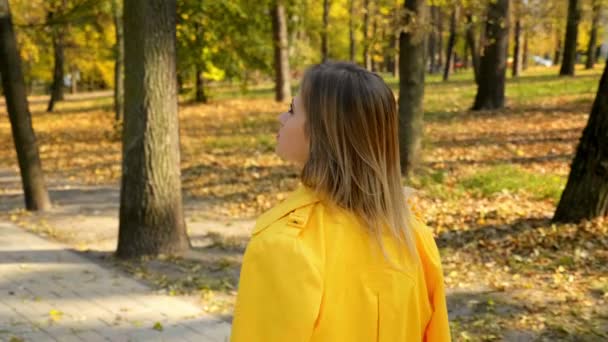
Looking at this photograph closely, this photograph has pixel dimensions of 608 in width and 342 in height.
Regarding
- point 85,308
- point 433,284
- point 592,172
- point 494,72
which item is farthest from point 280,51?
point 433,284

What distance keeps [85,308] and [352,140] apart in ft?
13.8

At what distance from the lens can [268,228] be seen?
170cm

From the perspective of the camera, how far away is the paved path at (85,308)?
15.5ft

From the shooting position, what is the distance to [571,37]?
2391cm

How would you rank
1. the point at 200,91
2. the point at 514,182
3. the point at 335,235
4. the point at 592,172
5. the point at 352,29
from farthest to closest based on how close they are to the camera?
the point at 200,91 → the point at 352,29 → the point at 514,182 → the point at 592,172 → the point at 335,235

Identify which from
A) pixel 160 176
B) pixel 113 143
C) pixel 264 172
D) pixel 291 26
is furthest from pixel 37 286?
pixel 291 26

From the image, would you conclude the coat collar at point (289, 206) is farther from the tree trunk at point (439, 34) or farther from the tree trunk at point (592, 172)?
the tree trunk at point (439, 34)

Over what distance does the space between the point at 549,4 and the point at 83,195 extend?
19494 mm

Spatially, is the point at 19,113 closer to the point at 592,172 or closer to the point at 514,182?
the point at 514,182

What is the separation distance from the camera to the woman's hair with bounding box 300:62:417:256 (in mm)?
1739

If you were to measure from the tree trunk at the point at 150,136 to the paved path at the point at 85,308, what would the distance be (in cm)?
56

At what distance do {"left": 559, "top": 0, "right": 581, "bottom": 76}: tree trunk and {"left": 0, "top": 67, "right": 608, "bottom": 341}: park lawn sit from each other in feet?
7.90

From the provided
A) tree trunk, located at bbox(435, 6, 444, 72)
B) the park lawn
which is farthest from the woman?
tree trunk, located at bbox(435, 6, 444, 72)

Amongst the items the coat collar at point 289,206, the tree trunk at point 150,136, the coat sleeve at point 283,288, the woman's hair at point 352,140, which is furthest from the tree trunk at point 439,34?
the coat sleeve at point 283,288
